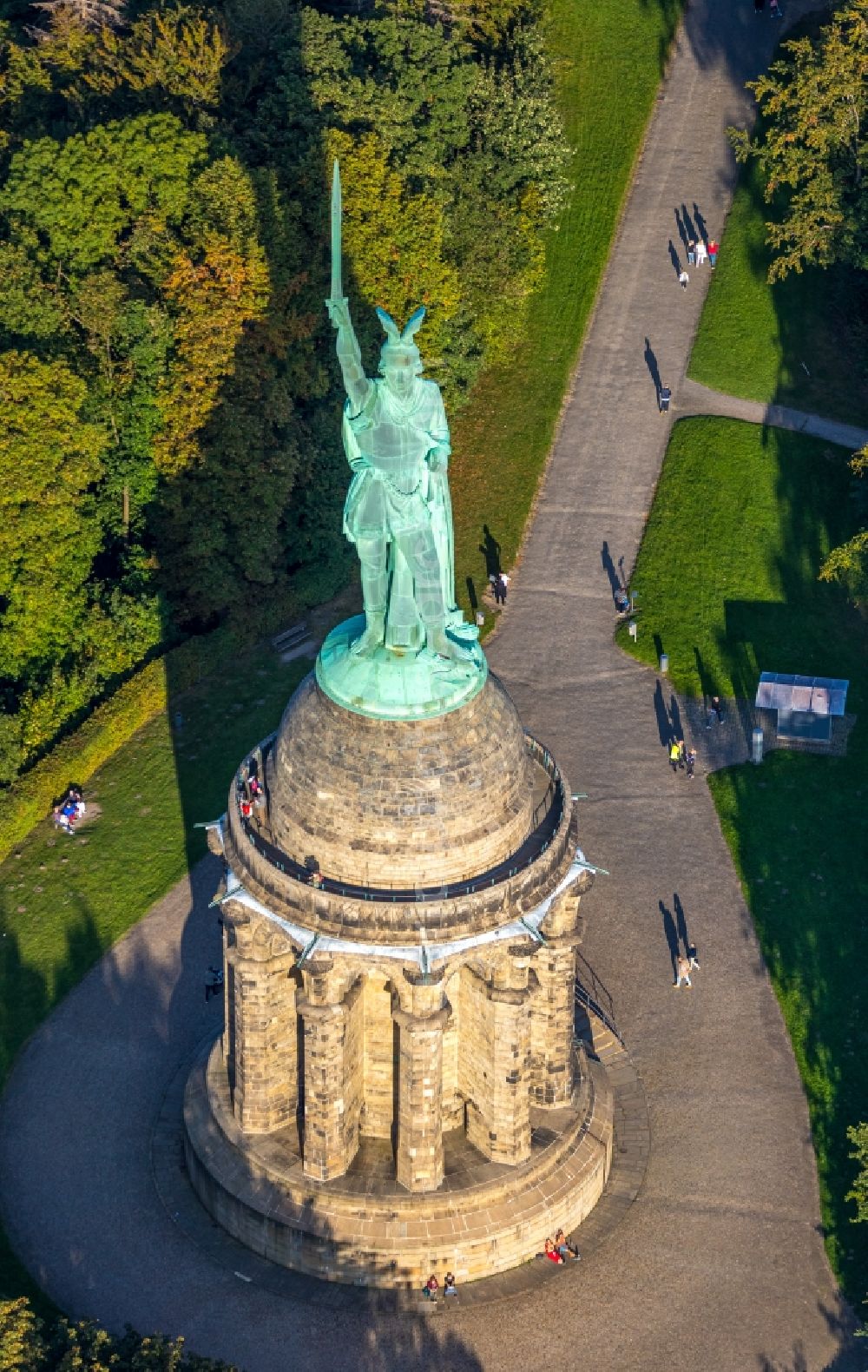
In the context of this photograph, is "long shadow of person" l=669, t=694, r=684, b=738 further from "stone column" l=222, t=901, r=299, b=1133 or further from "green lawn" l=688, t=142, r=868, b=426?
"stone column" l=222, t=901, r=299, b=1133

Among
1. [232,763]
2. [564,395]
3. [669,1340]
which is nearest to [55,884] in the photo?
[232,763]

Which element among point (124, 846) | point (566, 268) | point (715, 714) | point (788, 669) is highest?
point (566, 268)

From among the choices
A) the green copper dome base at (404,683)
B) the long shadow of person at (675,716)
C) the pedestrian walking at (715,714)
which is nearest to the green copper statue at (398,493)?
the green copper dome base at (404,683)

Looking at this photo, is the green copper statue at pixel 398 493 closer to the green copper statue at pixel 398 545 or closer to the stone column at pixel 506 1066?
the green copper statue at pixel 398 545

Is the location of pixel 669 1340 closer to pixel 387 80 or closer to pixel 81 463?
pixel 81 463

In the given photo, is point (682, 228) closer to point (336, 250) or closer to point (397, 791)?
point (397, 791)

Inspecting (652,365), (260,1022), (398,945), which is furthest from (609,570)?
Answer: (398,945)

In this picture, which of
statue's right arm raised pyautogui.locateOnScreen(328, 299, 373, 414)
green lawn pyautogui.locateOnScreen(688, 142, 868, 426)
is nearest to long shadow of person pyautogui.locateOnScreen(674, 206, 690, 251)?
green lawn pyautogui.locateOnScreen(688, 142, 868, 426)
